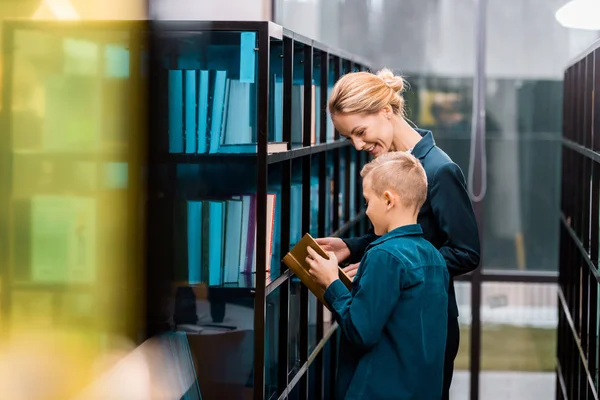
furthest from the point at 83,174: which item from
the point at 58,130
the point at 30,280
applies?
the point at 30,280

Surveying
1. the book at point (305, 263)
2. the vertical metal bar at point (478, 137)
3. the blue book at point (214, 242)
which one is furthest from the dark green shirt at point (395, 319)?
the vertical metal bar at point (478, 137)

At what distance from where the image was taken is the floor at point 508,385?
6.04 meters

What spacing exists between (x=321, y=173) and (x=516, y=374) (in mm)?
2998

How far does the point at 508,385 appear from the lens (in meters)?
6.12

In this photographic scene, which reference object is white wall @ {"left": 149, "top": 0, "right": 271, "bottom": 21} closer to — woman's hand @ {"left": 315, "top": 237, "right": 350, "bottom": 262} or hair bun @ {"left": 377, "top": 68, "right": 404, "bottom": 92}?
hair bun @ {"left": 377, "top": 68, "right": 404, "bottom": 92}

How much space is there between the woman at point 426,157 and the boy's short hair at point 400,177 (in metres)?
0.27

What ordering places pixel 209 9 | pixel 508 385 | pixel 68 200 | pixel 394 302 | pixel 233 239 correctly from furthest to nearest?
pixel 508 385
pixel 209 9
pixel 233 239
pixel 68 200
pixel 394 302

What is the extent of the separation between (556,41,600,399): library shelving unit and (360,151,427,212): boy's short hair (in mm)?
1075

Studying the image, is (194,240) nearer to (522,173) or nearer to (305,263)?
(305,263)

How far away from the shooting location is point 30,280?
8.05 feet

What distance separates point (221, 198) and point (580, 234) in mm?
2136

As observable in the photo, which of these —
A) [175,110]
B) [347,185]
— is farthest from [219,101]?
[347,185]

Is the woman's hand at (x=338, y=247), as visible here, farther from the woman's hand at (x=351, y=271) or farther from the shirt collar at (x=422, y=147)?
the shirt collar at (x=422, y=147)

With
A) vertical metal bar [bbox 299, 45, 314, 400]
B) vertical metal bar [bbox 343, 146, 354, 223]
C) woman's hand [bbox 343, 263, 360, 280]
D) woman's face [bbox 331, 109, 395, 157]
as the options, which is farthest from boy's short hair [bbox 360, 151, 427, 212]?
vertical metal bar [bbox 343, 146, 354, 223]
